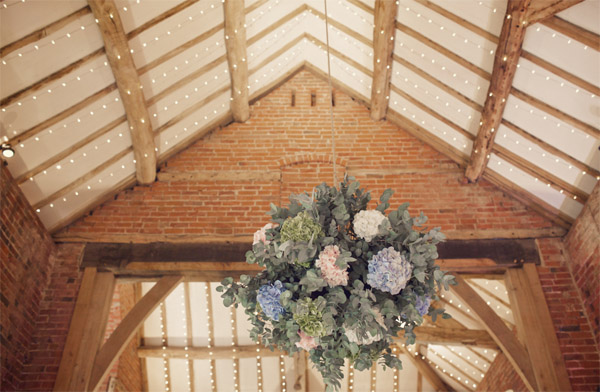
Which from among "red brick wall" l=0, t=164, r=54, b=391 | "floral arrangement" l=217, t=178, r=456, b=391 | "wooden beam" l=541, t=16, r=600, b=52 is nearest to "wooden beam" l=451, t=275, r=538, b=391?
"wooden beam" l=541, t=16, r=600, b=52

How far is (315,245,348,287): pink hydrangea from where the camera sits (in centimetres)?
204

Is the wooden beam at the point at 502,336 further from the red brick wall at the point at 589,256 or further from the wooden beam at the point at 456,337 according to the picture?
the wooden beam at the point at 456,337

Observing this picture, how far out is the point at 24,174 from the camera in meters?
4.46

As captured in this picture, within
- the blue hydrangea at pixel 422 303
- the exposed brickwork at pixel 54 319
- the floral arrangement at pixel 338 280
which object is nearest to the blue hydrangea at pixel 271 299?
the floral arrangement at pixel 338 280

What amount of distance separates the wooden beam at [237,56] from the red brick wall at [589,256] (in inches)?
140

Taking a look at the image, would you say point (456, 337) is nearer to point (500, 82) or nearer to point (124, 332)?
point (500, 82)

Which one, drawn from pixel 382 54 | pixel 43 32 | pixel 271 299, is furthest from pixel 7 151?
pixel 382 54

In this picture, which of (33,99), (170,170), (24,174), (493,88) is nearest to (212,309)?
(170,170)

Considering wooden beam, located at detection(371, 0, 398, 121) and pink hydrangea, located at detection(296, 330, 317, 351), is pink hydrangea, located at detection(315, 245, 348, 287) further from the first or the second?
wooden beam, located at detection(371, 0, 398, 121)

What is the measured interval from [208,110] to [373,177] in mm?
1913

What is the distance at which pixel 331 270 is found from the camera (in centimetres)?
204

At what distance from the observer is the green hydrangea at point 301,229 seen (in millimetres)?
2084

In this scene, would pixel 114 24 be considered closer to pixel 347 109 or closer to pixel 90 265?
pixel 90 265

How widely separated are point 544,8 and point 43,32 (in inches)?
142
